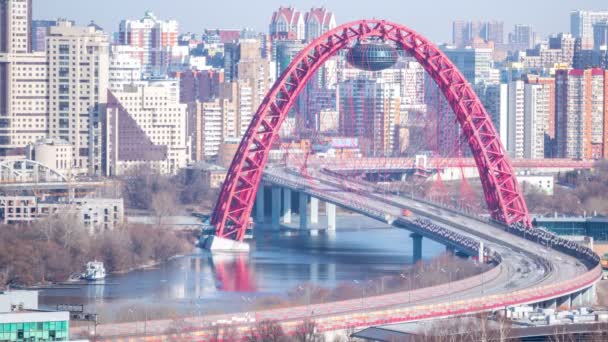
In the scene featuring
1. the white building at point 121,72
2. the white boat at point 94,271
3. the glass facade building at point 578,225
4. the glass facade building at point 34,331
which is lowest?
the white boat at point 94,271

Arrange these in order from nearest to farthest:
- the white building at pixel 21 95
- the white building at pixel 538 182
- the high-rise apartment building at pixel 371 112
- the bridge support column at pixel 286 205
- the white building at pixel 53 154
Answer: the bridge support column at pixel 286 205 < the white building at pixel 53 154 < the white building at pixel 538 182 < the white building at pixel 21 95 < the high-rise apartment building at pixel 371 112

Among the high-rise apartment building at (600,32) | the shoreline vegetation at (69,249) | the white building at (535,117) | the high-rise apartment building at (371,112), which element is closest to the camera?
the shoreline vegetation at (69,249)

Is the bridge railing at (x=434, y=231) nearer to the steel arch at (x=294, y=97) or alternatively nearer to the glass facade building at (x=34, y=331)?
the steel arch at (x=294, y=97)

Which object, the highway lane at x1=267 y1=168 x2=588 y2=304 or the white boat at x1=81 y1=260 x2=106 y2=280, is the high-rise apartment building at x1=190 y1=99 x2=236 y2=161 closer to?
the highway lane at x1=267 y1=168 x2=588 y2=304

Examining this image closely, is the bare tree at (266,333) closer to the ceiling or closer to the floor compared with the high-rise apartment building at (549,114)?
closer to the floor

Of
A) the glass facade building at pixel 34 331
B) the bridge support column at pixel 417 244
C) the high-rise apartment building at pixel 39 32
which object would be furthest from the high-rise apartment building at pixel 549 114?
the glass facade building at pixel 34 331

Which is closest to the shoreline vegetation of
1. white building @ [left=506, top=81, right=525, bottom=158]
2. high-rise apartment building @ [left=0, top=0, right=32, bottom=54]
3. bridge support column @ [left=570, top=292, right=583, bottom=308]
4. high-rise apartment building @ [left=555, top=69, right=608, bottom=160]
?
bridge support column @ [left=570, top=292, right=583, bottom=308]

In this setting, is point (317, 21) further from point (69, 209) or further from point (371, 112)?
point (69, 209)
